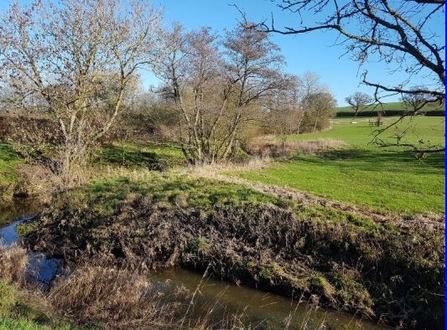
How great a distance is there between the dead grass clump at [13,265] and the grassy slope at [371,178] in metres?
7.36

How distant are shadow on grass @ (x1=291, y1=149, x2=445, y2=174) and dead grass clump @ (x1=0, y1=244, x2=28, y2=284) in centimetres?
1741

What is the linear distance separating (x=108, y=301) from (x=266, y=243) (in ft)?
14.5

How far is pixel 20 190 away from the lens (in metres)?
19.2

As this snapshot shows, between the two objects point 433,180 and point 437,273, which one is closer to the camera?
point 437,273

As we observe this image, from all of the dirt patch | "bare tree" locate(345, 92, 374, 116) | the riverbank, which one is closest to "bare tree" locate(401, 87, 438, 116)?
"bare tree" locate(345, 92, 374, 116)

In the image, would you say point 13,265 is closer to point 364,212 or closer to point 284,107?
point 364,212

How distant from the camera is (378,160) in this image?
86.2 ft

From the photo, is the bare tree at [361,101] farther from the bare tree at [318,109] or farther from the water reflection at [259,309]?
the bare tree at [318,109]

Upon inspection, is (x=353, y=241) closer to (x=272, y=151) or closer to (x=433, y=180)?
(x=433, y=180)

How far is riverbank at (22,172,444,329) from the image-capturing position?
856 centimetres

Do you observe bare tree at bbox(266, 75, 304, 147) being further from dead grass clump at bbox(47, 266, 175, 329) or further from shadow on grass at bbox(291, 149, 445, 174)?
dead grass clump at bbox(47, 266, 175, 329)

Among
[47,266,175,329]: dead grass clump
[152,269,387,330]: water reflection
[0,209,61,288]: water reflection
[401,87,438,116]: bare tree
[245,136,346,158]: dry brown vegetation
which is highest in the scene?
[401,87,438,116]: bare tree

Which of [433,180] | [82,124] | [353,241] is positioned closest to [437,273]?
[353,241]

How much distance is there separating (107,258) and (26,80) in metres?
11.2
